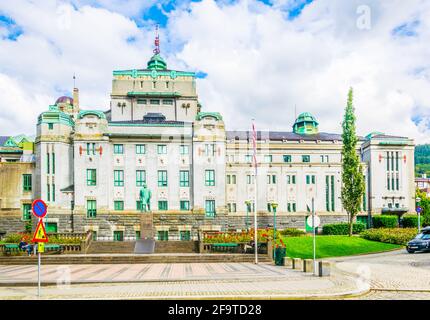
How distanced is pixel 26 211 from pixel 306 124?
46563 millimetres

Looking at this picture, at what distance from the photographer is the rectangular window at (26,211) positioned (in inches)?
1956

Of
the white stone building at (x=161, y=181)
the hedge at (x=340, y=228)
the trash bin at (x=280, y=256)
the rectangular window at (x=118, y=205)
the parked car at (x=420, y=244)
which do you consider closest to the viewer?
the trash bin at (x=280, y=256)

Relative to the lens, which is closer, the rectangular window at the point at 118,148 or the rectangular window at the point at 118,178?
the rectangular window at the point at 118,178

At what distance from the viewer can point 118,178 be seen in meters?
49.3

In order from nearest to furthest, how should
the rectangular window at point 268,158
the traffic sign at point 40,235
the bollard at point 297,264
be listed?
the traffic sign at point 40,235, the bollard at point 297,264, the rectangular window at point 268,158

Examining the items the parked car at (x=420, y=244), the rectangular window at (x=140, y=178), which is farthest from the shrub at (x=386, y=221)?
the rectangular window at (x=140, y=178)

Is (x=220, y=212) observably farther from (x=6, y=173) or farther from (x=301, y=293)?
(x=301, y=293)

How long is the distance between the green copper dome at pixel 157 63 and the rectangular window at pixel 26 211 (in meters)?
31.2

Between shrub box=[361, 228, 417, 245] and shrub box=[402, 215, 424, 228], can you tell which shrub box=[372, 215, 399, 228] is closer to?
shrub box=[402, 215, 424, 228]

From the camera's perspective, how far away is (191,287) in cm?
1736

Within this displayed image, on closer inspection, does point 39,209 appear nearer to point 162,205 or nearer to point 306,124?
point 162,205

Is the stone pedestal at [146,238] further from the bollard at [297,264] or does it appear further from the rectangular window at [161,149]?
the bollard at [297,264]
